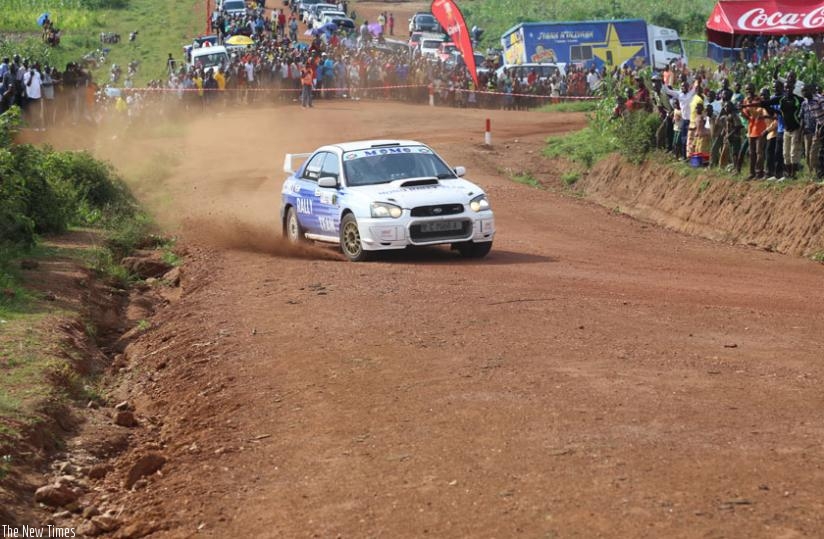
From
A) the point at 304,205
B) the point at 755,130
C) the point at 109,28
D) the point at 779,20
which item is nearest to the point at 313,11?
the point at 109,28

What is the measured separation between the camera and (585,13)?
71500 millimetres

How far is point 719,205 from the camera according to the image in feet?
77.3

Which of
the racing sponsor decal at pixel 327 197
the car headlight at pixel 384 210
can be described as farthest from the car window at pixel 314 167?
the car headlight at pixel 384 210

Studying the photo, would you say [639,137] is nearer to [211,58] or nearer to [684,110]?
[684,110]

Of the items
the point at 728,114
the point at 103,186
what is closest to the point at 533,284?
the point at 728,114

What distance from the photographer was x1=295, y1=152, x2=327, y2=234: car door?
723 inches

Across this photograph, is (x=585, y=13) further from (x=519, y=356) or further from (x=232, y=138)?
(x=519, y=356)

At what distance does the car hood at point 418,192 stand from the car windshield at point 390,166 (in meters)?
0.26

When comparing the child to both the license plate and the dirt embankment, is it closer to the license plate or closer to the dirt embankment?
the dirt embankment

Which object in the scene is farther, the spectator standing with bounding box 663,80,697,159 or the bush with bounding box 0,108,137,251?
the spectator standing with bounding box 663,80,697,159

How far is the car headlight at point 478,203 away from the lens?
55.9 feet

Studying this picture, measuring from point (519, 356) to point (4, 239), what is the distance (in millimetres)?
9169

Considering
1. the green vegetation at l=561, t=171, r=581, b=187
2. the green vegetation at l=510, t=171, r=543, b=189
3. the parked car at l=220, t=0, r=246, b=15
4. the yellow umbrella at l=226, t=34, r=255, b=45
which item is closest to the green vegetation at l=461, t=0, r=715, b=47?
the parked car at l=220, t=0, r=246, b=15

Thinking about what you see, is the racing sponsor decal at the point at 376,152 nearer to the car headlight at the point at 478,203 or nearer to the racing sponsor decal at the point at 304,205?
the racing sponsor decal at the point at 304,205
